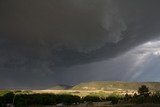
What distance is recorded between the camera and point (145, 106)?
18150 cm

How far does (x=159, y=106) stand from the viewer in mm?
172875

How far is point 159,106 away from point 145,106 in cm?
1027
